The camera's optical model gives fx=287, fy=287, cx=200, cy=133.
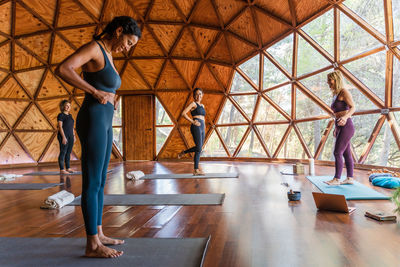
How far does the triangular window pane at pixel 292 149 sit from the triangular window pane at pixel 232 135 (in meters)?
1.76

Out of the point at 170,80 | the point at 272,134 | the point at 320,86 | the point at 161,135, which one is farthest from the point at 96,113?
the point at 161,135

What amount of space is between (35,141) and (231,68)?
7.42 m

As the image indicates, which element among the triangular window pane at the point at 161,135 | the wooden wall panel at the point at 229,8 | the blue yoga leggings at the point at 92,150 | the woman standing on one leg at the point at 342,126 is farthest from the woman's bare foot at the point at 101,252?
the triangular window pane at the point at 161,135

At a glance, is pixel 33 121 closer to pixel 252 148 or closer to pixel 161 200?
pixel 252 148

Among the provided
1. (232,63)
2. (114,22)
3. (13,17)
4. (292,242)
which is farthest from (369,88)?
(13,17)

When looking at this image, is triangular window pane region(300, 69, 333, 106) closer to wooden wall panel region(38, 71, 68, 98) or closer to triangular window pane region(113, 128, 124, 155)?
triangular window pane region(113, 128, 124, 155)

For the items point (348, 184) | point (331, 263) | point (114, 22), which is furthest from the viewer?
point (348, 184)

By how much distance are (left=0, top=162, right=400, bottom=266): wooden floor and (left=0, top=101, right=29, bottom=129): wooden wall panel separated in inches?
283

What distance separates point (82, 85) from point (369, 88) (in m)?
6.18

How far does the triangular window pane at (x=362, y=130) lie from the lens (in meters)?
6.14

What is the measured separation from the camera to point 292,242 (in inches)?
→ 78.5

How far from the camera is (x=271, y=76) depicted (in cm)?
895

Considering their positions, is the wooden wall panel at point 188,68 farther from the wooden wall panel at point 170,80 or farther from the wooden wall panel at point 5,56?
the wooden wall panel at point 5,56

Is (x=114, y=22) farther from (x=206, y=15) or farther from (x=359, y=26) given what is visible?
(x=206, y=15)
